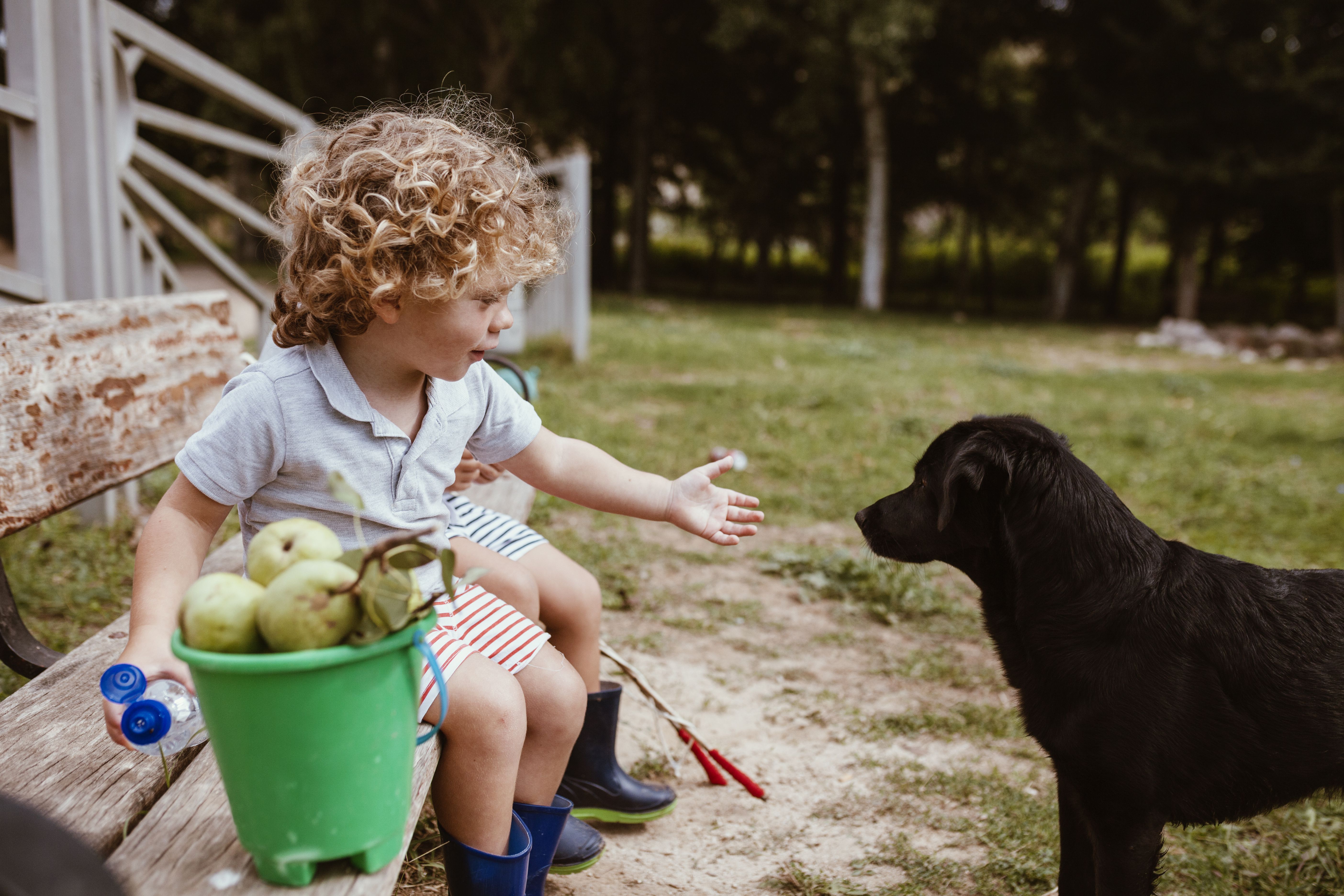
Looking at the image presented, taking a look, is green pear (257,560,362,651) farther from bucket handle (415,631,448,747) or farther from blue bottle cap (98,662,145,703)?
blue bottle cap (98,662,145,703)

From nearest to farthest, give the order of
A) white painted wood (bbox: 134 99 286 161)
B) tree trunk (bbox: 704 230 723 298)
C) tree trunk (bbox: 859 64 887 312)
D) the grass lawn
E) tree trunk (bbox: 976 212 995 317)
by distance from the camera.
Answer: the grass lawn
white painted wood (bbox: 134 99 286 161)
tree trunk (bbox: 859 64 887 312)
tree trunk (bbox: 976 212 995 317)
tree trunk (bbox: 704 230 723 298)

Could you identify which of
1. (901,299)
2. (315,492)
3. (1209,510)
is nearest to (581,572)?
(315,492)

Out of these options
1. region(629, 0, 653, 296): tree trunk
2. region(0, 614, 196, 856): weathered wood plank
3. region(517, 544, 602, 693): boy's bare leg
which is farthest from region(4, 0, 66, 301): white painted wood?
region(629, 0, 653, 296): tree trunk

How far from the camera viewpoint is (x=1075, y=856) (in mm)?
2293

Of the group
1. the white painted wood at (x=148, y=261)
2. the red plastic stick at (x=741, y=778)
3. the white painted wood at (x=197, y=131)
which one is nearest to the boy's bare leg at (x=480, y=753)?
the red plastic stick at (x=741, y=778)

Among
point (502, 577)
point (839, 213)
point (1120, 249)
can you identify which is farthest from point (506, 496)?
point (1120, 249)

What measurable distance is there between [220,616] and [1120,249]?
28.7m

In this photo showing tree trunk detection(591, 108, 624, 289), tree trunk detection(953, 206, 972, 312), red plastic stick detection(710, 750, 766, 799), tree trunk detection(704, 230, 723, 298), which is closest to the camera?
red plastic stick detection(710, 750, 766, 799)

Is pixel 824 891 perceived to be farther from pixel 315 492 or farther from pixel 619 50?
pixel 619 50

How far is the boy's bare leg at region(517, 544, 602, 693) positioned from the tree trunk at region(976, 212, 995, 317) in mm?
23248

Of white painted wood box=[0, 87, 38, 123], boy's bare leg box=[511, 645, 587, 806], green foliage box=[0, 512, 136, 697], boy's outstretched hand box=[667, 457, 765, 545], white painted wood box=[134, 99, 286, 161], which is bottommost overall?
green foliage box=[0, 512, 136, 697]

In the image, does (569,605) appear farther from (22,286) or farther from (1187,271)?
(1187,271)

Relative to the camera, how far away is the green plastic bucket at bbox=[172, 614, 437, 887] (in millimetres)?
1134

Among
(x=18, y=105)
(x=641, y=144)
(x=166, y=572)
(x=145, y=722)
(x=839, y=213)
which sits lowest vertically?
(x=145, y=722)
